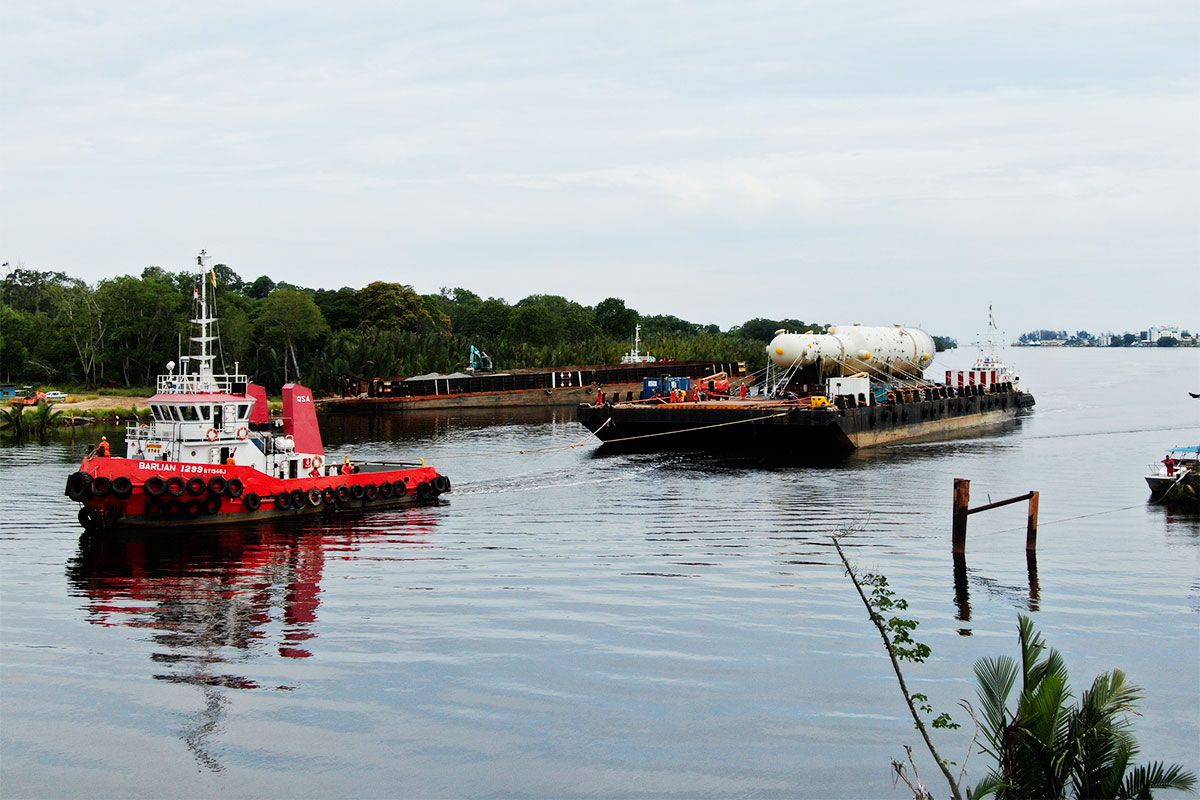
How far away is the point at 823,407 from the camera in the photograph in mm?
67188

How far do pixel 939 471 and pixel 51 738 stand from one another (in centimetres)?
4852

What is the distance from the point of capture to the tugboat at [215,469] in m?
39.0

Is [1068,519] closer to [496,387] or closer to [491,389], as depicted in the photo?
[491,389]

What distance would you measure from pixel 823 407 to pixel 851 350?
12785 mm

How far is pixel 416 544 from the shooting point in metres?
38.8

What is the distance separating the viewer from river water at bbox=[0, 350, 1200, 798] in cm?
1998

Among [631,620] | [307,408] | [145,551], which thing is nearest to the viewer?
[631,620]

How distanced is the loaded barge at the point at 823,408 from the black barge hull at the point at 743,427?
0.19 ft

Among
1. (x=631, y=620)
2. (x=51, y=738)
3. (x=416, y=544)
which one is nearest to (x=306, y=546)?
(x=416, y=544)

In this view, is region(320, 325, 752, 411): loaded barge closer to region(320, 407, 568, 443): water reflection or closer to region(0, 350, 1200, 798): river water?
region(320, 407, 568, 443): water reflection

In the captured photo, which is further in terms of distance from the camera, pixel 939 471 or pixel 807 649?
pixel 939 471

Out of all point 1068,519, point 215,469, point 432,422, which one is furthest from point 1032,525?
point 432,422

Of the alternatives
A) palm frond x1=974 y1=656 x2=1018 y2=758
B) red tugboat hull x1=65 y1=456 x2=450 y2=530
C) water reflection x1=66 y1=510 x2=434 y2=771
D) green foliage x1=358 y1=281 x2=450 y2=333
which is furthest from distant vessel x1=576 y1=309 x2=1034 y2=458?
green foliage x1=358 y1=281 x2=450 y2=333

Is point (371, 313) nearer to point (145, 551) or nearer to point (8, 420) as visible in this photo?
point (8, 420)
